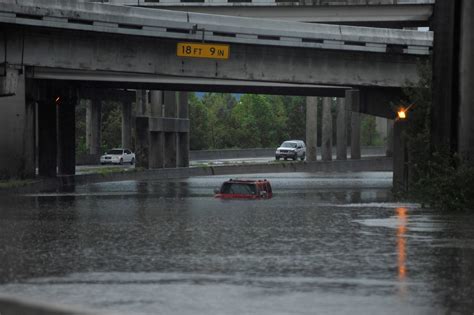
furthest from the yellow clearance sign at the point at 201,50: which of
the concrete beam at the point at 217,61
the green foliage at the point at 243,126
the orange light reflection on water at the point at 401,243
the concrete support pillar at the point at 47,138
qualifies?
the green foliage at the point at 243,126

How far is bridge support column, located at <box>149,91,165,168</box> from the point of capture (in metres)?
81.0

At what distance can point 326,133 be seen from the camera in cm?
10275

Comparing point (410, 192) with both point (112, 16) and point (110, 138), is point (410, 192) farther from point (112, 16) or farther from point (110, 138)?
point (110, 138)

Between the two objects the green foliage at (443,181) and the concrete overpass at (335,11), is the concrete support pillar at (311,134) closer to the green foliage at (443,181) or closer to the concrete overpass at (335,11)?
the concrete overpass at (335,11)

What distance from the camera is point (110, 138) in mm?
132750

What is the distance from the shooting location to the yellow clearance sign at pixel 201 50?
1929 inches

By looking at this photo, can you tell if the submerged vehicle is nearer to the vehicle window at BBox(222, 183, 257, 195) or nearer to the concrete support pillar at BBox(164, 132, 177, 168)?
the vehicle window at BBox(222, 183, 257, 195)

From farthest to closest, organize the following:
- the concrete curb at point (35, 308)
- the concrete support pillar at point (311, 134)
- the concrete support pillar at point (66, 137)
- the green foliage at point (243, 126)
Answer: the green foliage at point (243, 126) → the concrete support pillar at point (311, 134) → the concrete support pillar at point (66, 137) → the concrete curb at point (35, 308)

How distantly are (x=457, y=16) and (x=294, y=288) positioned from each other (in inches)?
850

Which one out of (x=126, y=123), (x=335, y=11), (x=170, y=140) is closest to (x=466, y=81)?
(x=335, y=11)

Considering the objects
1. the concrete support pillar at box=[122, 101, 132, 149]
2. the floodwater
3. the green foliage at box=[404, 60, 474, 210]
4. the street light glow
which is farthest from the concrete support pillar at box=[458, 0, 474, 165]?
the concrete support pillar at box=[122, 101, 132, 149]

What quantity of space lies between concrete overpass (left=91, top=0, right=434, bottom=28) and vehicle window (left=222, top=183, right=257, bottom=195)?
20.1 metres

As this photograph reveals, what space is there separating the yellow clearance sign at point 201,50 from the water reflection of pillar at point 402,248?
16.3 m

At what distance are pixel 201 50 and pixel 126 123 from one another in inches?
2384
